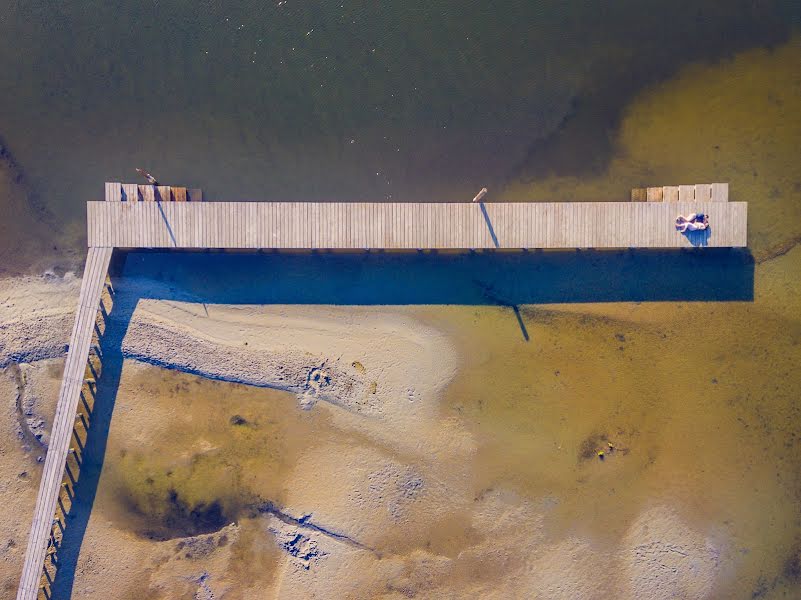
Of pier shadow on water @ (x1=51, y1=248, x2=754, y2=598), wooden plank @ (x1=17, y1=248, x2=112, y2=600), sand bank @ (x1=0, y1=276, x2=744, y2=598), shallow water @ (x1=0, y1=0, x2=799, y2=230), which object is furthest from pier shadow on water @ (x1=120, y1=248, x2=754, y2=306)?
shallow water @ (x1=0, y1=0, x2=799, y2=230)

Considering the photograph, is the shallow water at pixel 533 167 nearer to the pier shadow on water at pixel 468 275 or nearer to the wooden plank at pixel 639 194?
the pier shadow on water at pixel 468 275

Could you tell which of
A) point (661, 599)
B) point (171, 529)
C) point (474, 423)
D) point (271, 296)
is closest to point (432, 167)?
point (271, 296)

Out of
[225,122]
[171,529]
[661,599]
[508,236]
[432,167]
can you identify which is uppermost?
[225,122]

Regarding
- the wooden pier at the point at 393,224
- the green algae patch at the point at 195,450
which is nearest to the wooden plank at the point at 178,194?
the wooden pier at the point at 393,224

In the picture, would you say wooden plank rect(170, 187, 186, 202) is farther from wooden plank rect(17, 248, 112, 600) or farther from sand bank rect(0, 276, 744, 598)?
sand bank rect(0, 276, 744, 598)

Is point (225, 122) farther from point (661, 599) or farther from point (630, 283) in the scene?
point (661, 599)

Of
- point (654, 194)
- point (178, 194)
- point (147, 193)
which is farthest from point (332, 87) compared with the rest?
point (654, 194)

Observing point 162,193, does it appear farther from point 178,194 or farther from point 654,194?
point 654,194
